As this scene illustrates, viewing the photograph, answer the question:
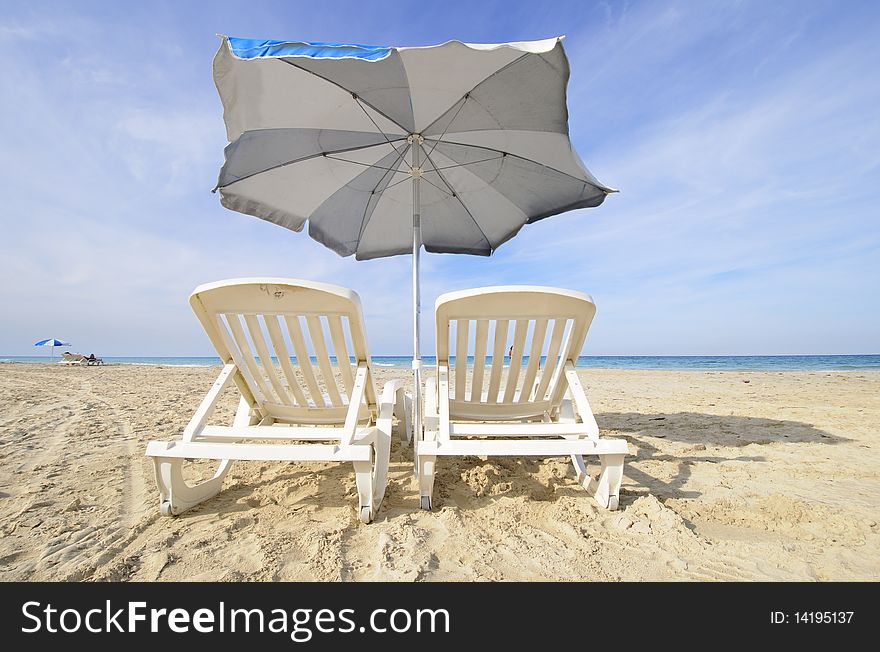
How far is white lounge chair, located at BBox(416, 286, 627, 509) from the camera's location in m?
2.10

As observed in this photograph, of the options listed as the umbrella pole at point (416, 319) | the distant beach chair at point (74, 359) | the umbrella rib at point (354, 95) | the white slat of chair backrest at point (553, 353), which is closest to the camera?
the white slat of chair backrest at point (553, 353)

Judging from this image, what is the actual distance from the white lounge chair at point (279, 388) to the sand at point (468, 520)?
0.25 m

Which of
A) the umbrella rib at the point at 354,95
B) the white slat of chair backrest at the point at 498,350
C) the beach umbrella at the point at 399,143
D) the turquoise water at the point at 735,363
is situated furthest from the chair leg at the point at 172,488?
the turquoise water at the point at 735,363

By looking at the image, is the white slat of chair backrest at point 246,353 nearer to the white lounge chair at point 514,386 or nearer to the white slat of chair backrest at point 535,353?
the white lounge chair at point 514,386

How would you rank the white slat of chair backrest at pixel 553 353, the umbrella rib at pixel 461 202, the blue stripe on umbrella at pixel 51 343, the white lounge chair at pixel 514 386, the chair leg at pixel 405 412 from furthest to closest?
1. the blue stripe on umbrella at pixel 51 343
2. the umbrella rib at pixel 461 202
3. the chair leg at pixel 405 412
4. the white slat of chair backrest at pixel 553 353
5. the white lounge chair at pixel 514 386

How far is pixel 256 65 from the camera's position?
257 cm

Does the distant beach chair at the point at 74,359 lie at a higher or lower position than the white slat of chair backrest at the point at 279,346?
lower

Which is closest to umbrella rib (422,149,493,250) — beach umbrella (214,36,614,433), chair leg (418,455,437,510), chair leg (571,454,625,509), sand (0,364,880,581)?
beach umbrella (214,36,614,433)

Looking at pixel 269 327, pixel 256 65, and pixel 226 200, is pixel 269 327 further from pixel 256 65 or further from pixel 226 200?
pixel 226 200

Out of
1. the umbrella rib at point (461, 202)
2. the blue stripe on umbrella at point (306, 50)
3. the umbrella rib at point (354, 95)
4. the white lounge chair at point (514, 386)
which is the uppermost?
the umbrella rib at point (354, 95)

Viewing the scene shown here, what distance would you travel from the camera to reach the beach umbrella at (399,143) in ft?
8.05

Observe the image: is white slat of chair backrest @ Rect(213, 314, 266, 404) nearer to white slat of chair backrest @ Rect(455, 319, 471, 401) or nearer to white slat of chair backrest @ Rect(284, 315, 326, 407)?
white slat of chair backrest @ Rect(284, 315, 326, 407)

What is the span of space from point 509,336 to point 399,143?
2.32 meters
